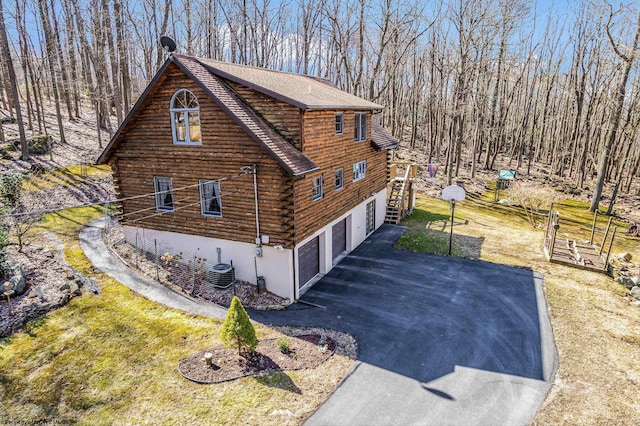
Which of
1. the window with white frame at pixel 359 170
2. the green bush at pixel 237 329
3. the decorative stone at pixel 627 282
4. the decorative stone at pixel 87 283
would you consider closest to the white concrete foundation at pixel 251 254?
the window with white frame at pixel 359 170

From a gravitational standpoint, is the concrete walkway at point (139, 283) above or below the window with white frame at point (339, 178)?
below

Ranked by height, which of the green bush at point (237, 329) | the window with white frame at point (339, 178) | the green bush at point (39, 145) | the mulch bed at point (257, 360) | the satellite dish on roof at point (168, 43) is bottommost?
the mulch bed at point (257, 360)

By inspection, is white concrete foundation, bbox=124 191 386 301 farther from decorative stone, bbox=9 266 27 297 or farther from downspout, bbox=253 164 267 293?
decorative stone, bbox=9 266 27 297

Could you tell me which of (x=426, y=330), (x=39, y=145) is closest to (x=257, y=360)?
(x=426, y=330)

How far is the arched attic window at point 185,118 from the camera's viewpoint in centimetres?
1516

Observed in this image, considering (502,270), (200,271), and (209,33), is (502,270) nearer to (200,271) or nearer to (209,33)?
(200,271)

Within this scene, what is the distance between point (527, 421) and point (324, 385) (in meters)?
5.06

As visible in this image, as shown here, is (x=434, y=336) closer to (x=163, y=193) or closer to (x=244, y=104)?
(x=244, y=104)

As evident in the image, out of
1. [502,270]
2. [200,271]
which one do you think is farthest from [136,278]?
[502,270]

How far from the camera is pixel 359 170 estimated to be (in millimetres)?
20781

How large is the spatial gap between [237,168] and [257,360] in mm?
7183

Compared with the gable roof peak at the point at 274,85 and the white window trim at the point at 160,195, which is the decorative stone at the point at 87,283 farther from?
the gable roof peak at the point at 274,85

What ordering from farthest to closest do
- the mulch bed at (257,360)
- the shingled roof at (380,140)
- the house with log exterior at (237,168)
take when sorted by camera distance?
the shingled roof at (380,140)
the house with log exterior at (237,168)
the mulch bed at (257,360)

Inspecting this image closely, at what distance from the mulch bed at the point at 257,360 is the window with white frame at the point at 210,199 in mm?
6046
